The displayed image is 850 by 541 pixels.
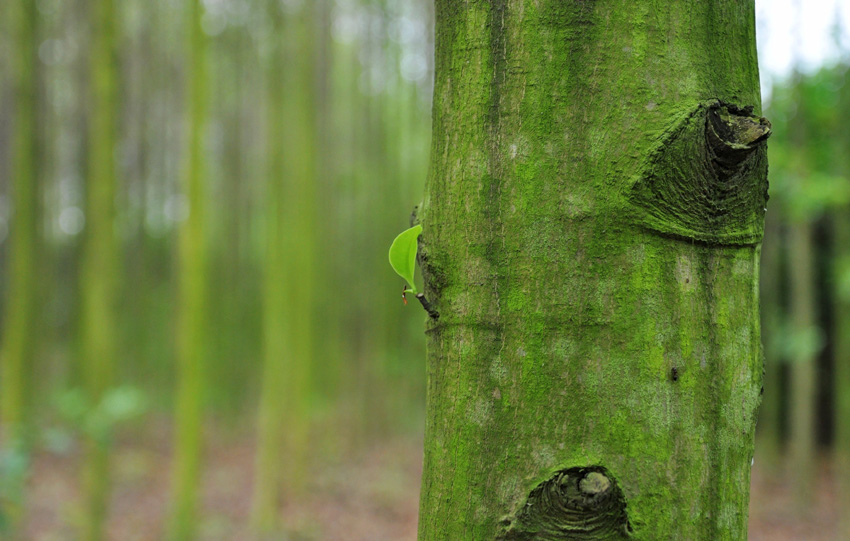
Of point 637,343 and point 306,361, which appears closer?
point 637,343

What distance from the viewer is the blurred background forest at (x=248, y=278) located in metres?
5.58

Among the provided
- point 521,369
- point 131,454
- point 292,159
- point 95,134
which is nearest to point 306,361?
point 292,159

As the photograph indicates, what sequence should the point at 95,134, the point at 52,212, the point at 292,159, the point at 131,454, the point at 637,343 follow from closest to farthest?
the point at 637,343, the point at 95,134, the point at 292,159, the point at 131,454, the point at 52,212

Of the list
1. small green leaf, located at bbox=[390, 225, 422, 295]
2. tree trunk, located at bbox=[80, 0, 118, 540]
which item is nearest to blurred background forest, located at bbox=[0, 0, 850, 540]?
tree trunk, located at bbox=[80, 0, 118, 540]

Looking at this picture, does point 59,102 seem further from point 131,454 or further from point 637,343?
point 637,343

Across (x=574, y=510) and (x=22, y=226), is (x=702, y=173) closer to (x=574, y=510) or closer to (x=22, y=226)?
(x=574, y=510)

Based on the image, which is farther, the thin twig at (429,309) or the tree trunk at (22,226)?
the tree trunk at (22,226)

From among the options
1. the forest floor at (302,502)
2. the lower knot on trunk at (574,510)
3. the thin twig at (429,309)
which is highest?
the thin twig at (429,309)

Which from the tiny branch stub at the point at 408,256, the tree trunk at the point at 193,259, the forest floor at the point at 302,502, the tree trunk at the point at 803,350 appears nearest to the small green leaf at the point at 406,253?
the tiny branch stub at the point at 408,256

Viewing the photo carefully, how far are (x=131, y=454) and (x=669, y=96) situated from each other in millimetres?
12872

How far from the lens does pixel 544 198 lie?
73cm

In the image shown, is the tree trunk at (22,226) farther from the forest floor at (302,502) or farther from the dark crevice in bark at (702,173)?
the dark crevice in bark at (702,173)

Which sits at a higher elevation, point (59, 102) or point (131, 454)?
point (59, 102)

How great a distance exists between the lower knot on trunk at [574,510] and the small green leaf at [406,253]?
11.5 inches
